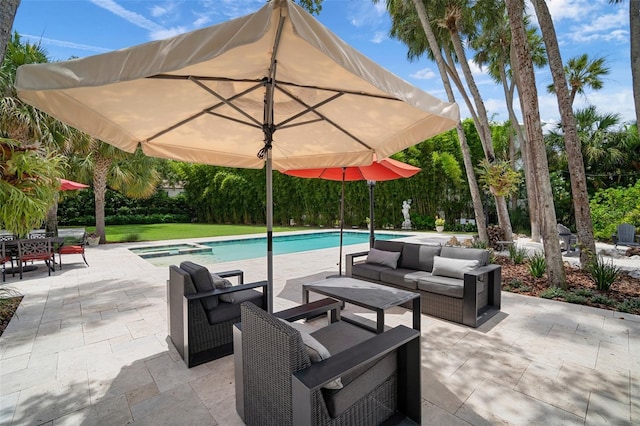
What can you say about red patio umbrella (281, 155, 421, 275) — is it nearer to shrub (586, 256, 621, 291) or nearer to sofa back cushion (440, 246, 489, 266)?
sofa back cushion (440, 246, 489, 266)

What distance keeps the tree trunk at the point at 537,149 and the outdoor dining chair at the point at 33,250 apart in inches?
373

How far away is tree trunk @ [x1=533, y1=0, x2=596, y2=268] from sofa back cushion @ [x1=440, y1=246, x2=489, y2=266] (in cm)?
258

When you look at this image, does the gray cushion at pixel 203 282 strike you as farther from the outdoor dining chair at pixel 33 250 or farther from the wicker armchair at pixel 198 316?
the outdoor dining chair at pixel 33 250

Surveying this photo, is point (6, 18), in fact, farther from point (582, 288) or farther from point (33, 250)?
point (582, 288)

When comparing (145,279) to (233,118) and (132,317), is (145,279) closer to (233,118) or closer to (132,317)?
(132,317)

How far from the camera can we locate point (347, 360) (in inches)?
61.4

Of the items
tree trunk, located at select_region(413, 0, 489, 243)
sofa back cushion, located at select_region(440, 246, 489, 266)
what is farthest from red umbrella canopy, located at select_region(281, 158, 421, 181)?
tree trunk, located at select_region(413, 0, 489, 243)

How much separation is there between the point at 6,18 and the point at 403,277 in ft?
15.0

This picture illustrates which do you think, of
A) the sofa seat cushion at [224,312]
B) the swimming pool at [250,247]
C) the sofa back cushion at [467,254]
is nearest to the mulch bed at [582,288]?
the sofa back cushion at [467,254]

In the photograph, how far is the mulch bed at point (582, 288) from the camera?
414 cm

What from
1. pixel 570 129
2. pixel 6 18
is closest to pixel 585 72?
pixel 570 129

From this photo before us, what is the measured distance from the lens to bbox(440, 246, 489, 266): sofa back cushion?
3955mm

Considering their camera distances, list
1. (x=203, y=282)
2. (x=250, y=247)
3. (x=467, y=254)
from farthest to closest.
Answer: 1. (x=250, y=247)
2. (x=467, y=254)
3. (x=203, y=282)

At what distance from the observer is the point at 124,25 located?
26.9 ft
